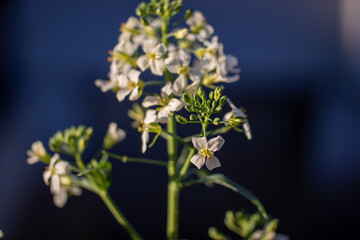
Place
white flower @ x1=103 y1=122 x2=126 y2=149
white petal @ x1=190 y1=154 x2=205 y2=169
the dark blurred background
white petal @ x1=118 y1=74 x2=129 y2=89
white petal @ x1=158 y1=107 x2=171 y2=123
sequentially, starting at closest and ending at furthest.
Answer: white petal @ x1=190 y1=154 x2=205 y2=169
white petal @ x1=158 y1=107 x2=171 y2=123
white petal @ x1=118 y1=74 x2=129 y2=89
white flower @ x1=103 y1=122 x2=126 y2=149
the dark blurred background

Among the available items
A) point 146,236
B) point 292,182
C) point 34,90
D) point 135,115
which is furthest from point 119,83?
point 34,90

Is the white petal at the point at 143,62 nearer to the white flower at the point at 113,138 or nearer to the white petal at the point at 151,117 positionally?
the white petal at the point at 151,117

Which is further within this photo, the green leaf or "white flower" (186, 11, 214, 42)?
"white flower" (186, 11, 214, 42)

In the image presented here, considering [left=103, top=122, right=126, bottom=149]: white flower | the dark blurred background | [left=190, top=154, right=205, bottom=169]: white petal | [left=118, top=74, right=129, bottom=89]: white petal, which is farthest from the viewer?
the dark blurred background

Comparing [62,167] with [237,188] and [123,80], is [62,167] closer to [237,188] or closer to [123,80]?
[123,80]

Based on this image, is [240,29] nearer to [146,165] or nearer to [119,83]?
[146,165]

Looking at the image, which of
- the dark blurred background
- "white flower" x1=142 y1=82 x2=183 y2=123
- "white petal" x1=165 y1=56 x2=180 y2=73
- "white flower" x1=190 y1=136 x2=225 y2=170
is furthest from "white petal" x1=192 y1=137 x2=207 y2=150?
the dark blurred background

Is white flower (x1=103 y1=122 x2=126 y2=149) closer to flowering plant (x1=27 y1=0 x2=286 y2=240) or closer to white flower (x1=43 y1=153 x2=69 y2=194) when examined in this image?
flowering plant (x1=27 y1=0 x2=286 y2=240)

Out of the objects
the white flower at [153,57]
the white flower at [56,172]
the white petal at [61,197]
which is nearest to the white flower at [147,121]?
the white flower at [153,57]
